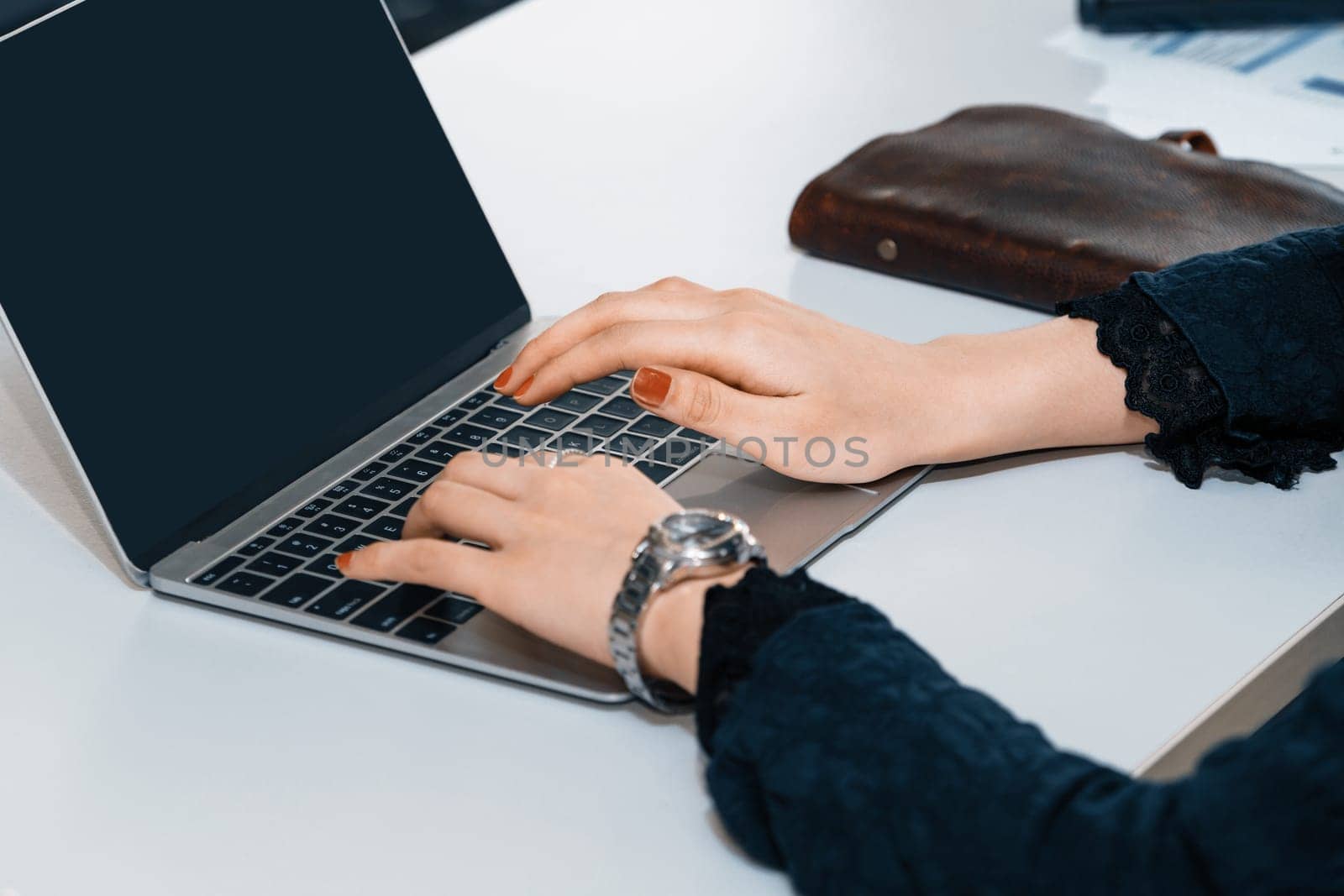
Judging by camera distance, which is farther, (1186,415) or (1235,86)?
(1235,86)

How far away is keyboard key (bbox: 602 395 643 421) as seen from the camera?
892mm

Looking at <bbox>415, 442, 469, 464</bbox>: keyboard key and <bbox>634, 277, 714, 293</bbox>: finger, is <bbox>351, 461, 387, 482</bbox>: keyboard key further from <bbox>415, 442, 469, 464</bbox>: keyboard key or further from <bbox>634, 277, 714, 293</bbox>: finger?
<bbox>634, 277, 714, 293</bbox>: finger

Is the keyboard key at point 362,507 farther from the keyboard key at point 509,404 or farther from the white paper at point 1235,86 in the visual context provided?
the white paper at point 1235,86

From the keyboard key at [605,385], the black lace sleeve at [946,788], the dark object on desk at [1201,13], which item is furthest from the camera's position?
the dark object on desk at [1201,13]

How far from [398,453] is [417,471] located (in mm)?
28

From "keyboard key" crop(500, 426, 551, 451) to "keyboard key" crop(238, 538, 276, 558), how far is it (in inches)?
6.1

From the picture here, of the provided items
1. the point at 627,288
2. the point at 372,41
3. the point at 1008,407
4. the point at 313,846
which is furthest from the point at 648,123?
the point at 313,846

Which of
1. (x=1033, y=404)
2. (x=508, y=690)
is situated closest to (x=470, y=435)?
(x=508, y=690)

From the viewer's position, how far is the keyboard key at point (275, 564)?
2.53 feet

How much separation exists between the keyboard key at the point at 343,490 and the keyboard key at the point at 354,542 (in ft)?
0.17

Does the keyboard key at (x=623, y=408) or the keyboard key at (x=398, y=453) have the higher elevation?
the keyboard key at (x=398, y=453)

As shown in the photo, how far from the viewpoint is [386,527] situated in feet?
2.63

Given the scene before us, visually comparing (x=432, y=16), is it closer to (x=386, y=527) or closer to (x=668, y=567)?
(x=386, y=527)

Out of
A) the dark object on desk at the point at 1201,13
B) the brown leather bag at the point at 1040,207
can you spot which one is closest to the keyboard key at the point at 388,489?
the brown leather bag at the point at 1040,207
